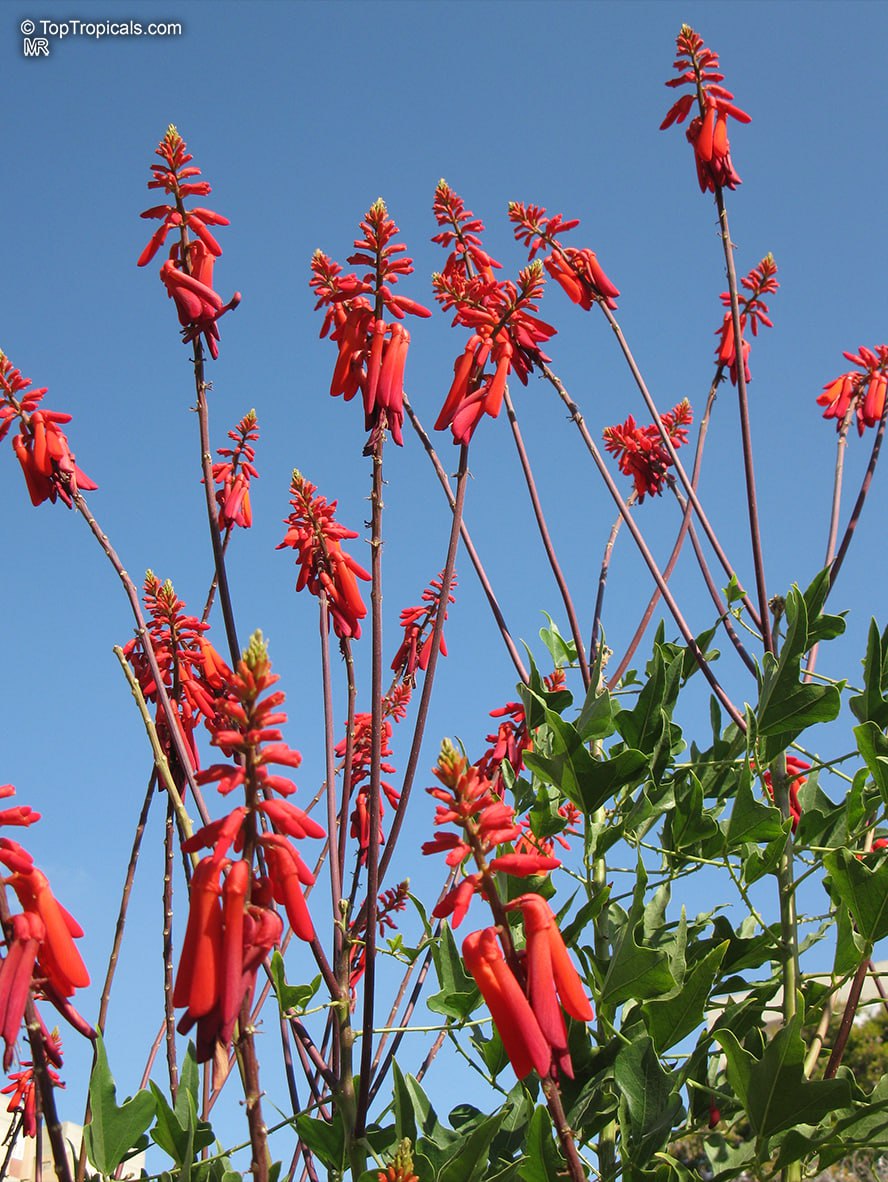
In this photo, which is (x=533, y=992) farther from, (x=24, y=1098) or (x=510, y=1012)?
(x=24, y=1098)

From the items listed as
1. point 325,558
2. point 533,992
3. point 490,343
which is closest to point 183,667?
point 325,558

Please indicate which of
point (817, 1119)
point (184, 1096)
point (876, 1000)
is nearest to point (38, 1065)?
point (184, 1096)

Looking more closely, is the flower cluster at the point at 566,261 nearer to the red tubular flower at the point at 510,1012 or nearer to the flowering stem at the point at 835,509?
the flowering stem at the point at 835,509

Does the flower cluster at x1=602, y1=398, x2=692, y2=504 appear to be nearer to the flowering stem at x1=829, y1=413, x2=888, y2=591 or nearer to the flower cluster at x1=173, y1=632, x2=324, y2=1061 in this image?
the flowering stem at x1=829, y1=413, x2=888, y2=591

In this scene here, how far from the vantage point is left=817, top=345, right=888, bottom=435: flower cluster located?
3338 mm

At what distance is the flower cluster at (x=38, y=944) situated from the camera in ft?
4.25

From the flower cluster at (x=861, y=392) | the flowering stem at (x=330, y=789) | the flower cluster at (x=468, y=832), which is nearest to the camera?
the flower cluster at (x=468, y=832)

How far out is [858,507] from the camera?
2.88m

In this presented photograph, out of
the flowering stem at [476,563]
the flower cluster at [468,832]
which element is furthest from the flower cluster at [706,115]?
the flower cluster at [468,832]

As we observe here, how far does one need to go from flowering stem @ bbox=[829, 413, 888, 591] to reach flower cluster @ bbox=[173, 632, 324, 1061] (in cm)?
164

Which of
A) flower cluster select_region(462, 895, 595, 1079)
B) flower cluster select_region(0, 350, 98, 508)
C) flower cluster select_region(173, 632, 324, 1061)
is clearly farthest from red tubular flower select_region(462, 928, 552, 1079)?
flower cluster select_region(0, 350, 98, 508)

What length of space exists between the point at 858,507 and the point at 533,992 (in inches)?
78.2

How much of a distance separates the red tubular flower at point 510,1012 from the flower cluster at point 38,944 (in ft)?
1.55

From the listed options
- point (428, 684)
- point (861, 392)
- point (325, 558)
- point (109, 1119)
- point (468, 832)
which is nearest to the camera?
point (468, 832)
